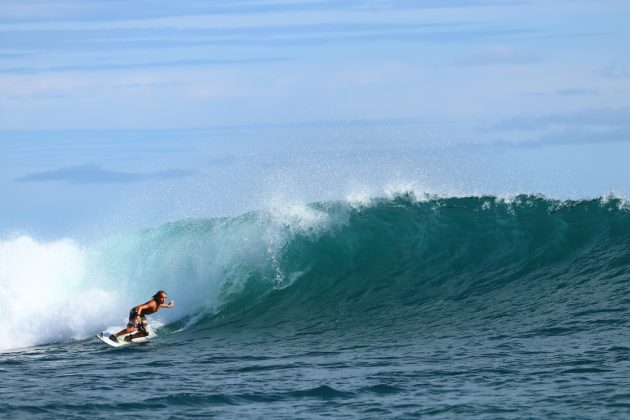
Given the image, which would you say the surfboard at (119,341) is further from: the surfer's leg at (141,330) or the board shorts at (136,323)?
the board shorts at (136,323)

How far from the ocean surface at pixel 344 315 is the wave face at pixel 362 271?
0.15 ft

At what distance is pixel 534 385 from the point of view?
1007 centimetres

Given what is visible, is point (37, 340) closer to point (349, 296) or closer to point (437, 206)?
point (349, 296)

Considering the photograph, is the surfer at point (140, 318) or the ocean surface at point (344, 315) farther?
the surfer at point (140, 318)

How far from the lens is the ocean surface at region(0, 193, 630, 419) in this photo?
1014 cm

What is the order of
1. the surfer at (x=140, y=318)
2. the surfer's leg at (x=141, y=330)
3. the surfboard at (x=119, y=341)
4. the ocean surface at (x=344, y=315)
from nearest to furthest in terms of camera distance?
the ocean surface at (x=344, y=315) < the surfboard at (x=119, y=341) < the surfer at (x=140, y=318) < the surfer's leg at (x=141, y=330)

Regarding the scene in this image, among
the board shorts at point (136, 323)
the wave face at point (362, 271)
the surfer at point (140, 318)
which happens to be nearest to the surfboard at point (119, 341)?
the surfer at point (140, 318)

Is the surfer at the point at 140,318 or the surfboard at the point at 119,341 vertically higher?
the surfer at the point at 140,318

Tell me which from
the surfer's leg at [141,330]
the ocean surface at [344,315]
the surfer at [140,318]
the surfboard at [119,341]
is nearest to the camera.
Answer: the ocean surface at [344,315]

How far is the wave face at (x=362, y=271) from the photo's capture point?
15.4 meters

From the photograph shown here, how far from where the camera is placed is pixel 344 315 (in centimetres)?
1598

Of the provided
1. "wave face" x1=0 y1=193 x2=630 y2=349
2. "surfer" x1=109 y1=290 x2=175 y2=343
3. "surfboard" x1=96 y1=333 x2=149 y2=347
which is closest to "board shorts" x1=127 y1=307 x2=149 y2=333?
"surfer" x1=109 y1=290 x2=175 y2=343

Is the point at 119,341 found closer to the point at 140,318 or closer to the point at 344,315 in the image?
the point at 140,318

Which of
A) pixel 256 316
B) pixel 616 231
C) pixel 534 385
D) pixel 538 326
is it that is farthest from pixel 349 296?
pixel 534 385
